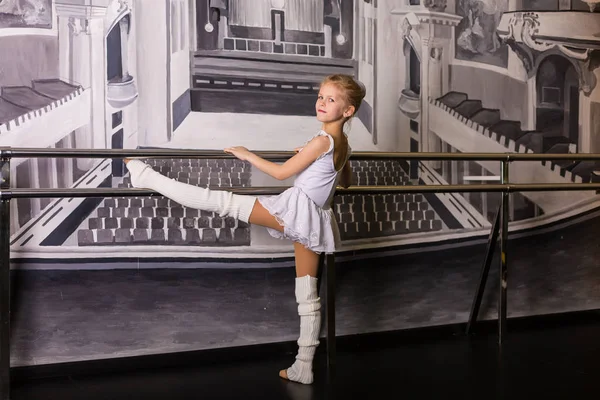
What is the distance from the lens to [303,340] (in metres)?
2.26

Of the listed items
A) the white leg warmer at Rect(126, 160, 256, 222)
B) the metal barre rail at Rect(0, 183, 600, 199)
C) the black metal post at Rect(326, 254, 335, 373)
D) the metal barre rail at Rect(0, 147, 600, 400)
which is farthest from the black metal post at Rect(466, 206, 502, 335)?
the white leg warmer at Rect(126, 160, 256, 222)

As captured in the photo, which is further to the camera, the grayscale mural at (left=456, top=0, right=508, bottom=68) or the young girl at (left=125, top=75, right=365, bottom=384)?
the grayscale mural at (left=456, top=0, right=508, bottom=68)

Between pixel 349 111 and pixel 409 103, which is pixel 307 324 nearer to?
pixel 349 111

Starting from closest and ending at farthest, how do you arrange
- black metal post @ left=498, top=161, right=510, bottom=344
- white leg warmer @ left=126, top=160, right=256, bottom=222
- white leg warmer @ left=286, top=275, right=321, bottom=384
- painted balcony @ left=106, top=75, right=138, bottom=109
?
white leg warmer @ left=126, top=160, right=256, bottom=222 → white leg warmer @ left=286, top=275, right=321, bottom=384 → painted balcony @ left=106, top=75, right=138, bottom=109 → black metal post @ left=498, top=161, right=510, bottom=344

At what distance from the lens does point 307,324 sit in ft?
7.38

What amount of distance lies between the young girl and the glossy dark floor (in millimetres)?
256

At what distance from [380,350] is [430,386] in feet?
1.70

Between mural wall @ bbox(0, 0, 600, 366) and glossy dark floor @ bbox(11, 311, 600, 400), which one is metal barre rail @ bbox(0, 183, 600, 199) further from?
glossy dark floor @ bbox(11, 311, 600, 400)

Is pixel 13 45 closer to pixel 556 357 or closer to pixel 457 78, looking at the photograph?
pixel 457 78

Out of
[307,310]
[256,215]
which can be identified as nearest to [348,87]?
[256,215]

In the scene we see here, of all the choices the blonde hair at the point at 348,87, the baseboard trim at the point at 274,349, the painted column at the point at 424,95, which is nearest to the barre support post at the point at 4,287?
the baseboard trim at the point at 274,349

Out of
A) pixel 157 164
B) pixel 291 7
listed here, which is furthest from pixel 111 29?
pixel 291 7

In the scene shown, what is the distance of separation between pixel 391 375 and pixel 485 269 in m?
0.79

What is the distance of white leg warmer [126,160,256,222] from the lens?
2100 mm
